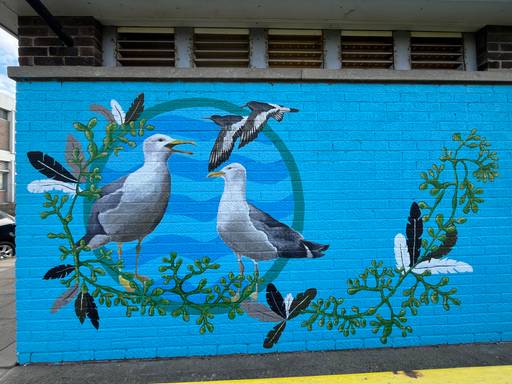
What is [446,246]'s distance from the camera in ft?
13.1

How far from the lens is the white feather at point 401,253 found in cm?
394

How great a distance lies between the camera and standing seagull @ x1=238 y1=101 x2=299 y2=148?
3.85 metres

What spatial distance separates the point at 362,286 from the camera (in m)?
3.90

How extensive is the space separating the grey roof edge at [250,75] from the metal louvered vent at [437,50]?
0.33 m

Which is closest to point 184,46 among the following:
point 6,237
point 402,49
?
point 402,49

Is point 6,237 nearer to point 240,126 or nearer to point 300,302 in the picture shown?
point 240,126

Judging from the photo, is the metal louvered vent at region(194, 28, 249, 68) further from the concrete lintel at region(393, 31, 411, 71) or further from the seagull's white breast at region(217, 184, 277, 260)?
the concrete lintel at region(393, 31, 411, 71)

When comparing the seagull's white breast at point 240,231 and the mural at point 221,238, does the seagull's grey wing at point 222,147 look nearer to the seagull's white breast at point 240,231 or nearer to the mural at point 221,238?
the mural at point 221,238

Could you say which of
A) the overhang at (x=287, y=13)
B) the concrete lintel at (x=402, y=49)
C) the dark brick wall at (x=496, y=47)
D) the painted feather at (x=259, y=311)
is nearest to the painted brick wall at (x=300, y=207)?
the painted feather at (x=259, y=311)

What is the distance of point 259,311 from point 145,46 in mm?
3167

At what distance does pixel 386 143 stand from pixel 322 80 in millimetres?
978

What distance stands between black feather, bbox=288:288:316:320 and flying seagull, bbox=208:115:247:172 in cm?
164

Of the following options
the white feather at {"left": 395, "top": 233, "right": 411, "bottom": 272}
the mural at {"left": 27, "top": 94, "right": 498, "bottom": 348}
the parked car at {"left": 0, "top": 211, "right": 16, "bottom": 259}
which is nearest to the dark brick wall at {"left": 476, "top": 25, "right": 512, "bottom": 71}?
the mural at {"left": 27, "top": 94, "right": 498, "bottom": 348}

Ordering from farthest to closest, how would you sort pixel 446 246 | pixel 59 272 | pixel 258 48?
pixel 258 48 < pixel 446 246 < pixel 59 272
